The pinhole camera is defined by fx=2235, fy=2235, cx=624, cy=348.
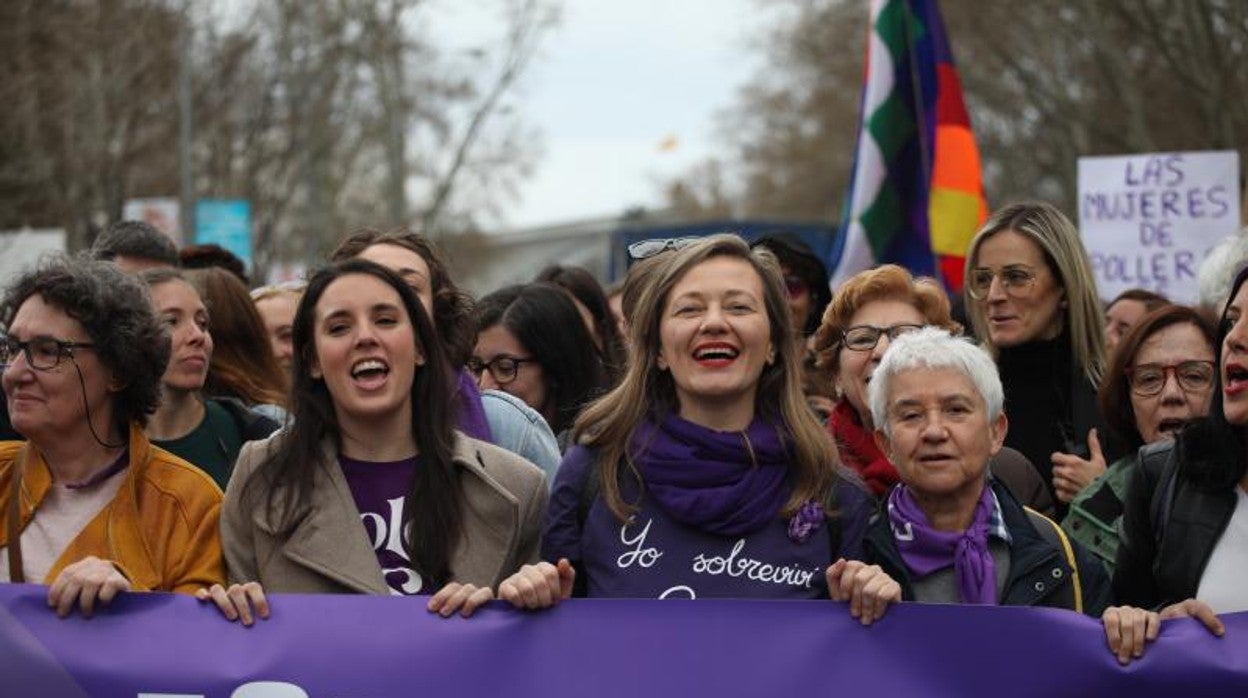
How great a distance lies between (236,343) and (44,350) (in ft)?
6.60

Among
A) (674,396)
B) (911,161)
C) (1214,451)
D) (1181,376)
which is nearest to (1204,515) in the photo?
(1214,451)

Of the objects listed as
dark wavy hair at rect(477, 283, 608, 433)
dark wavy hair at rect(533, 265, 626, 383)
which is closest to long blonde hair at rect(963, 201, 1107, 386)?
dark wavy hair at rect(477, 283, 608, 433)

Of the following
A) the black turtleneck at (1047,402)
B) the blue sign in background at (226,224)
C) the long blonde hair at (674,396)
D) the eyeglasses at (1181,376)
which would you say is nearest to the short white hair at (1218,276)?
the eyeglasses at (1181,376)

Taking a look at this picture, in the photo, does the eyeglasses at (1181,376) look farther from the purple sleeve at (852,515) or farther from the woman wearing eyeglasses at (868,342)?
the purple sleeve at (852,515)

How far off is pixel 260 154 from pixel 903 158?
22.8 m

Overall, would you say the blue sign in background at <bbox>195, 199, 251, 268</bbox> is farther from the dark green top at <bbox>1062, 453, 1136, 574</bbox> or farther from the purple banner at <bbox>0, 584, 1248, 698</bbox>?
the purple banner at <bbox>0, 584, 1248, 698</bbox>

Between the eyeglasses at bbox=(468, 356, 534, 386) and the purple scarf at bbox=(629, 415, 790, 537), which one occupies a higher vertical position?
the eyeglasses at bbox=(468, 356, 534, 386)

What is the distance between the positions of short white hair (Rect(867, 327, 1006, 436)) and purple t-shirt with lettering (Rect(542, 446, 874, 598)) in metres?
0.28

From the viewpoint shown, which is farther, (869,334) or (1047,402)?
(1047,402)

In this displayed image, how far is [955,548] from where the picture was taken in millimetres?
4871

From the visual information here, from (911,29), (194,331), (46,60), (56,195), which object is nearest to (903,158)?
(911,29)

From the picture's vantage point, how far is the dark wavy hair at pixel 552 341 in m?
7.01

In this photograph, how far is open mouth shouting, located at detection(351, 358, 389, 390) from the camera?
514cm

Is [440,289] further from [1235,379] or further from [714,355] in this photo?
[1235,379]
